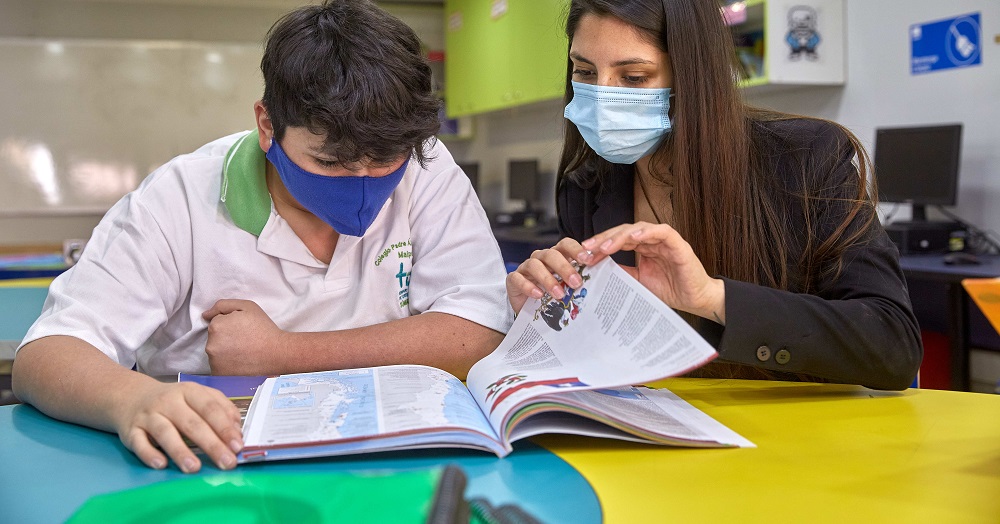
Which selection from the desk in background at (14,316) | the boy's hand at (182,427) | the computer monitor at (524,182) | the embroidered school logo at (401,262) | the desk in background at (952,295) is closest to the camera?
the boy's hand at (182,427)

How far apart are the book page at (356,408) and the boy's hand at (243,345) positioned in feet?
0.40

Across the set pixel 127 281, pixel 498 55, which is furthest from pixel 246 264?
pixel 498 55

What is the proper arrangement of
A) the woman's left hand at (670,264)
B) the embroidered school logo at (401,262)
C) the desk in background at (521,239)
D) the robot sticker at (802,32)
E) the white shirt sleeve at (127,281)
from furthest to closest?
the desk in background at (521,239)
the robot sticker at (802,32)
the embroidered school logo at (401,262)
the white shirt sleeve at (127,281)
the woman's left hand at (670,264)

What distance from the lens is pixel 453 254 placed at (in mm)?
1418

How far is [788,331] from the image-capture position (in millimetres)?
1069

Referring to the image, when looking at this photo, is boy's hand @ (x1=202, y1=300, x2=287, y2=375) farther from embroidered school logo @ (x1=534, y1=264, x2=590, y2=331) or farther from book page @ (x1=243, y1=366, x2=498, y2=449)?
embroidered school logo @ (x1=534, y1=264, x2=590, y2=331)

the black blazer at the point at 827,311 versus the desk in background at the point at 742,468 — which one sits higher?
the black blazer at the point at 827,311

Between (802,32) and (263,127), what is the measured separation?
2.91m

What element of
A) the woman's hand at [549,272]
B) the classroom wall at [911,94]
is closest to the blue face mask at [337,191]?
the woman's hand at [549,272]

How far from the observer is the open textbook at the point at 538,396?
2.75 feet

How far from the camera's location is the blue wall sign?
316 centimetres

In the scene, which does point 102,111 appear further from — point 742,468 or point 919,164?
point 742,468

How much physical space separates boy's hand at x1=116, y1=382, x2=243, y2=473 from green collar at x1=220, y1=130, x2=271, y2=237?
0.47 meters

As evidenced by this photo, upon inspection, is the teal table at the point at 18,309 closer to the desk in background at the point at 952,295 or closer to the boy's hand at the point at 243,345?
the boy's hand at the point at 243,345
